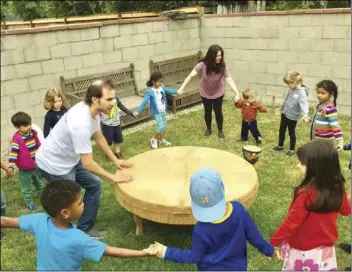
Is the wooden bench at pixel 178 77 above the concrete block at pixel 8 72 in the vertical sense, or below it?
below

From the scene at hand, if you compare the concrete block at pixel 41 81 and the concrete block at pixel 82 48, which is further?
the concrete block at pixel 82 48

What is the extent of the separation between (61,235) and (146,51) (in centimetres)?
701

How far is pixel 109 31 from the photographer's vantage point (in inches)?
311

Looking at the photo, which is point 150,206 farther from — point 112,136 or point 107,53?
point 107,53

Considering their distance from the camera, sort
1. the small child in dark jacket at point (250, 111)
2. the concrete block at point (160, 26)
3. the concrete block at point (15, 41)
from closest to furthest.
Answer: the concrete block at point (15, 41) → the small child in dark jacket at point (250, 111) → the concrete block at point (160, 26)

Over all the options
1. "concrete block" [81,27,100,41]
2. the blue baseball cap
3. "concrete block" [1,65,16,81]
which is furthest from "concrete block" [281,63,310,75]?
the blue baseball cap

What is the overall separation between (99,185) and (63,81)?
3.91 m

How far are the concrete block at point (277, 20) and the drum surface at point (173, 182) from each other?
199 inches

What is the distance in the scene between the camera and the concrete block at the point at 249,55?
29.9ft

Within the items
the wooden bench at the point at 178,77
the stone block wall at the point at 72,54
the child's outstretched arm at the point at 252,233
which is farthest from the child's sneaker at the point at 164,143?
the child's outstretched arm at the point at 252,233

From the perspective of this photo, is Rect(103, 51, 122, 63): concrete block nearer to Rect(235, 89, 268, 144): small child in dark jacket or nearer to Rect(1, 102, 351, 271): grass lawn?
Rect(1, 102, 351, 271): grass lawn

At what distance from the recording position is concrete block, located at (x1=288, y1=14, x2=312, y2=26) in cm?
819

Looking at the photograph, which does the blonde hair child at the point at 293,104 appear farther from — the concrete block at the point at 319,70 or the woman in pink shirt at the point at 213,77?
the concrete block at the point at 319,70

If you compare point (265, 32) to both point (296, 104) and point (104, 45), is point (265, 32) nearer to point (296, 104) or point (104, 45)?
point (296, 104)
